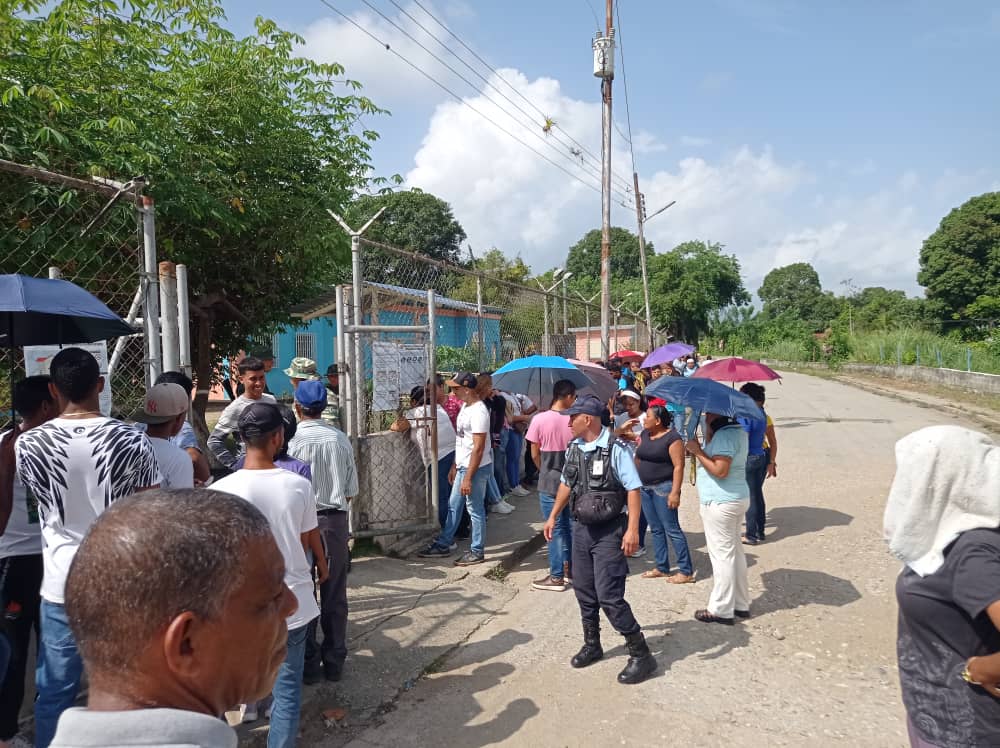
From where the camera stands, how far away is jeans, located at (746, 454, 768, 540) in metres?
7.03

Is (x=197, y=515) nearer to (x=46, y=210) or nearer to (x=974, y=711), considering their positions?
(x=974, y=711)

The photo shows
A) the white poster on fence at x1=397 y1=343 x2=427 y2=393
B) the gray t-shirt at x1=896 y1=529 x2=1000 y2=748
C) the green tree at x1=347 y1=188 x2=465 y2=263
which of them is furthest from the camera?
the green tree at x1=347 y1=188 x2=465 y2=263

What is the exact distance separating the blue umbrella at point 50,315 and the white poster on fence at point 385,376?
2.37 meters

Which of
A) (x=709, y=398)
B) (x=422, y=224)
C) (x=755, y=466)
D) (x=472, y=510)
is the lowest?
(x=472, y=510)

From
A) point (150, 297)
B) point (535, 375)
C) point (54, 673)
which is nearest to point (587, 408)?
point (150, 297)

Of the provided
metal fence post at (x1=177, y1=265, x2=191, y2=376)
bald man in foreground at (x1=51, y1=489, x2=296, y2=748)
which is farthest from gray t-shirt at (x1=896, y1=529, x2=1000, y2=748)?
metal fence post at (x1=177, y1=265, x2=191, y2=376)

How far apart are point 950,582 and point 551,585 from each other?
165 inches

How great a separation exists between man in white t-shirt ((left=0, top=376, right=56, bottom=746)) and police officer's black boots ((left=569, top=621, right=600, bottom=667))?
300cm

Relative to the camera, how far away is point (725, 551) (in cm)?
509

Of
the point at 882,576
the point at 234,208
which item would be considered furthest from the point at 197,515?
the point at 234,208

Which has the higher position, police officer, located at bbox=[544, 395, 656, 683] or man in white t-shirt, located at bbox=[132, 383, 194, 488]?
man in white t-shirt, located at bbox=[132, 383, 194, 488]

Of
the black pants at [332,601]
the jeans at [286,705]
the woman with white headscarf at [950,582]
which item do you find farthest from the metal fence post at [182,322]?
the woman with white headscarf at [950,582]

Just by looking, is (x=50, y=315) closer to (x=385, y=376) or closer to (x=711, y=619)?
(x=385, y=376)

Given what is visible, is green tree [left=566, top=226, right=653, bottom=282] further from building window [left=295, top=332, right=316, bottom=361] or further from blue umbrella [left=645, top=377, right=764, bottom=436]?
blue umbrella [left=645, top=377, right=764, bottom=436]
